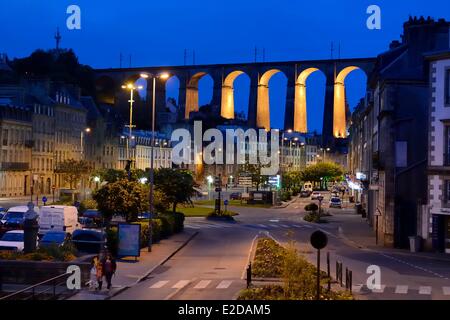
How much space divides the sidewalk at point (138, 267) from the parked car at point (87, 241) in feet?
6.53

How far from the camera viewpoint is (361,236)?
50.8 m

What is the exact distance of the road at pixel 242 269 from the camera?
24.8 meters

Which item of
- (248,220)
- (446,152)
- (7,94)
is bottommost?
(248,220)

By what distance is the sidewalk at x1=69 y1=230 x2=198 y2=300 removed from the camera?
23842 millimetres

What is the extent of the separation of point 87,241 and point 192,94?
15380 centimetres

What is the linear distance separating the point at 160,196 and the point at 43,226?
25.3 feet

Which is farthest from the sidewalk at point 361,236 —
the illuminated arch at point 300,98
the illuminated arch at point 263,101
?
the illuminated arch at point 263,101

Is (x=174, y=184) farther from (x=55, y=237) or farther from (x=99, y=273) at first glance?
(x=99, y=273)

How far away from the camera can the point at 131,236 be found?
33.3 m

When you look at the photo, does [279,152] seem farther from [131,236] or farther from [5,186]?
[131,236]

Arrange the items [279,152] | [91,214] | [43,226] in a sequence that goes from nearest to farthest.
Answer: [43,226]
[91,214]
[279,152]

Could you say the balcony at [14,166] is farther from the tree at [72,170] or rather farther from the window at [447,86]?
the window at [447,86]

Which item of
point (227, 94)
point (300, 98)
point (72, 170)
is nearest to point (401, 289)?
point (72, 170)
